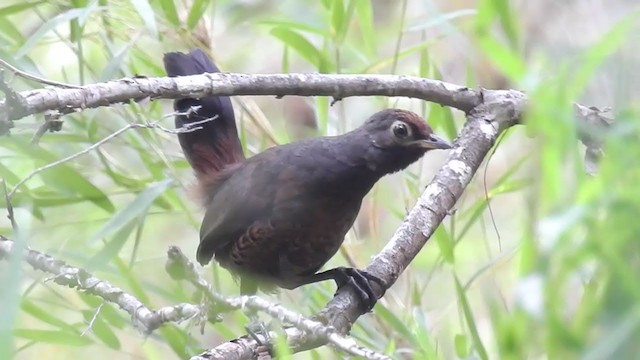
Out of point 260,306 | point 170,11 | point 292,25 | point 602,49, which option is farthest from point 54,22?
point 602,49

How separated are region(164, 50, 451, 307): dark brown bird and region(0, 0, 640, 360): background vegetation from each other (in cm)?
9

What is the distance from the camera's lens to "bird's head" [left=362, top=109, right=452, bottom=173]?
2.43 m

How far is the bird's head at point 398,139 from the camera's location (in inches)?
95.6

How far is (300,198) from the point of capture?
2.48 meters

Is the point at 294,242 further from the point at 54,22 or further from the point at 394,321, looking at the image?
the point at 54,22

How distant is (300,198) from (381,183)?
0.57 meters

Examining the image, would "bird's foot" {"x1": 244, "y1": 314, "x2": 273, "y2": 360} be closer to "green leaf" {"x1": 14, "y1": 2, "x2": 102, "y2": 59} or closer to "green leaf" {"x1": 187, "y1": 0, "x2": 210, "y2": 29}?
"green leaf" {"x1": 14, "y1": 2, "x2": 102, "y2": 59}

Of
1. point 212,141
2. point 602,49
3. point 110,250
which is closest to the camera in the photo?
point 602,49

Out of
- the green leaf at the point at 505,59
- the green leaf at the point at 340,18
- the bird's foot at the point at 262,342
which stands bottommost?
the bird's foot at the point at 262,342

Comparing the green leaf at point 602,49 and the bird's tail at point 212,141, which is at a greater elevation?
the green leaf at point 602,49

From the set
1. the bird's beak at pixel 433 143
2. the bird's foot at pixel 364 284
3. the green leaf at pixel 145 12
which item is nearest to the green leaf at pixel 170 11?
the green leaf at pixel 145 12

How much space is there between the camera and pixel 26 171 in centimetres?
251

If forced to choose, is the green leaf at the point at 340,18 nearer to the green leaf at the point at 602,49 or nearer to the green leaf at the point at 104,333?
the green leaf at the point at 104,333

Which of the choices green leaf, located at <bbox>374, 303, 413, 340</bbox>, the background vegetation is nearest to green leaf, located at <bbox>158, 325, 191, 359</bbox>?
the background vegetation
